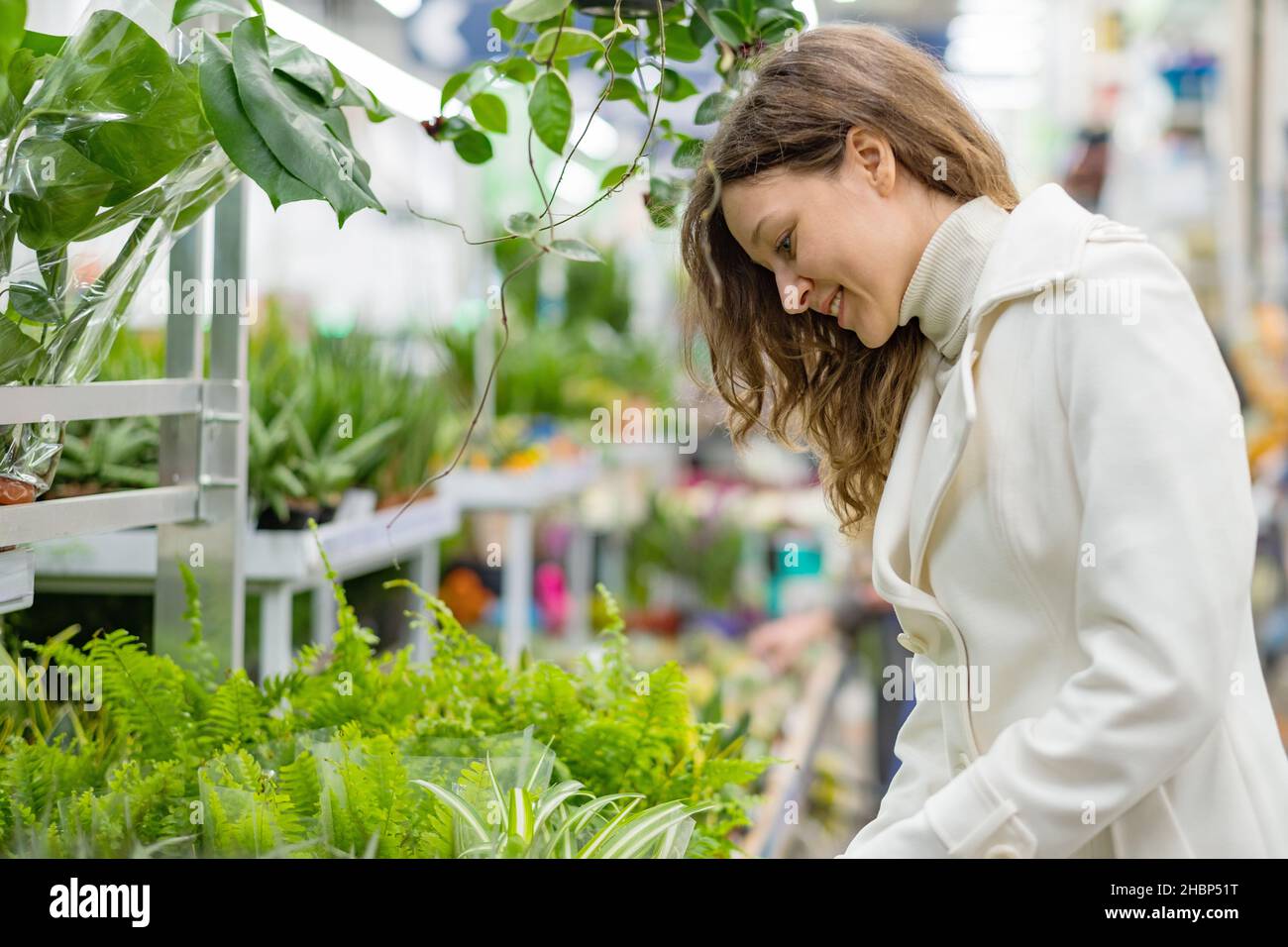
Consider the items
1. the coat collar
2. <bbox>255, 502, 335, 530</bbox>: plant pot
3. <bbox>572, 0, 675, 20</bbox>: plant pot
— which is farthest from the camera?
<bbox>255, 502, 335, 530</bbox>: plant pot

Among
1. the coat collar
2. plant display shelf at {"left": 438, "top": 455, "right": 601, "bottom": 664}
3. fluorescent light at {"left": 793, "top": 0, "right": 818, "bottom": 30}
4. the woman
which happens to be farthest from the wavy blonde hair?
plant display shelf at {"left": 438, "top": 455, "right": 601, "bottom": 664}

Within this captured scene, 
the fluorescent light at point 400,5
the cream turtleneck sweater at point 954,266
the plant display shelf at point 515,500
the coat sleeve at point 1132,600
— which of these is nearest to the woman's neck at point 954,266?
the cream turtleneck sweater at point 954,266

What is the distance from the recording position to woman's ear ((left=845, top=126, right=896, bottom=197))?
103 centimetres

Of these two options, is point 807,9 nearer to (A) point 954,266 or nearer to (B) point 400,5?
(B) point 400,5

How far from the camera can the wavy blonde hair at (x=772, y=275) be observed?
105 centimetres

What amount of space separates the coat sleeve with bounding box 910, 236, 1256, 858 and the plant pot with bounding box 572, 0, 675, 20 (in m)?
0.71

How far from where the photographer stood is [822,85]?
3.47 feet

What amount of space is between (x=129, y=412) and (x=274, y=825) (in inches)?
20.0

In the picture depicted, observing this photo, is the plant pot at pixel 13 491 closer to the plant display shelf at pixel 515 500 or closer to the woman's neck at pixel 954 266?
the woman's neck at pixel 954 266

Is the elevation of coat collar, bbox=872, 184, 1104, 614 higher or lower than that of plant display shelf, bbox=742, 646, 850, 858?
higher

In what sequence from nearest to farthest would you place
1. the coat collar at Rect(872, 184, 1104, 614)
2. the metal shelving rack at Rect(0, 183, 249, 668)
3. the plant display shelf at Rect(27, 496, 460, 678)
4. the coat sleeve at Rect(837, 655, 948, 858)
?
1. the coat collar at Rect(872, 184, 1104, 614)
2. the coat sleeve at Rect(837, 655, 948, 858)
3. the metal shelving rack at Rect(0, 183, 249, 668)
4. the plant display shelf at Rect(27, 496, 460, 678)

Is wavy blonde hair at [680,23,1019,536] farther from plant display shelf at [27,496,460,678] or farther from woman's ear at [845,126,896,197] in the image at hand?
plant display shelf at [27,496,460,678]
